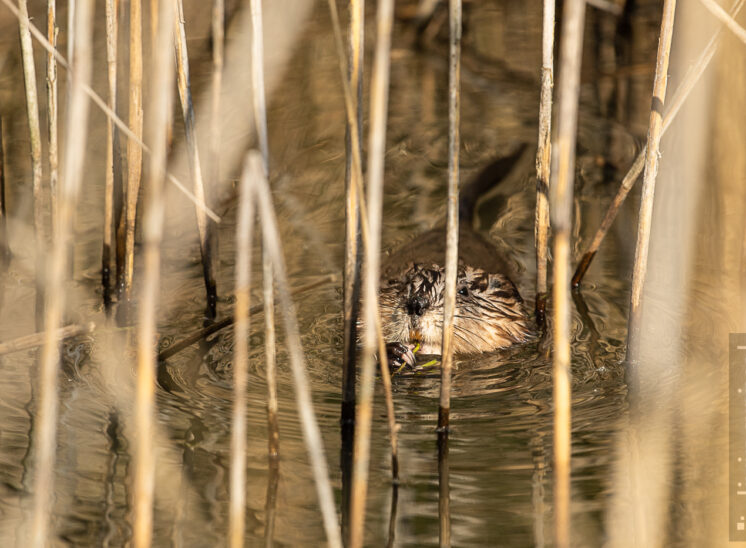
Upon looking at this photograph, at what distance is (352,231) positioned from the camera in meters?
2.97

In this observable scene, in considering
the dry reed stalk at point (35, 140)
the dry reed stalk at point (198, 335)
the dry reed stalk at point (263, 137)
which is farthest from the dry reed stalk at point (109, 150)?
the dry reed stalk at point (263, 137)

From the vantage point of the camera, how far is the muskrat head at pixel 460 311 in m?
4.33

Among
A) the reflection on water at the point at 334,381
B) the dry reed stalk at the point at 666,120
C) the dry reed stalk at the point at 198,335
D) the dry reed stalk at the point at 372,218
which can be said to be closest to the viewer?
the dry reed stalk at the point at 372,218

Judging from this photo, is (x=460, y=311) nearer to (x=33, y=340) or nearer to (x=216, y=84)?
(x=216, y=84)

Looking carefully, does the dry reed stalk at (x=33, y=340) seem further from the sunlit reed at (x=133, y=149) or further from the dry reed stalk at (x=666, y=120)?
the dry reed stalk at (x=666, y=120)

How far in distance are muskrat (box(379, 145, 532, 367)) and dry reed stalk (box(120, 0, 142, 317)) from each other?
119 cm

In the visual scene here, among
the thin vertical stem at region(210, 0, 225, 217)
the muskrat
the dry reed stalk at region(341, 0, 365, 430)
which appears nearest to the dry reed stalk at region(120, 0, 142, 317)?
the thin vertical stem at region(210, 0, 225, 217)

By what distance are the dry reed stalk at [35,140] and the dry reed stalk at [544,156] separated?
6.23 feet

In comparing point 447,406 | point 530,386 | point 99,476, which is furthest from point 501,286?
point 99,476

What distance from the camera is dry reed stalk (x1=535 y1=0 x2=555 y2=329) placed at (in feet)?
11.4

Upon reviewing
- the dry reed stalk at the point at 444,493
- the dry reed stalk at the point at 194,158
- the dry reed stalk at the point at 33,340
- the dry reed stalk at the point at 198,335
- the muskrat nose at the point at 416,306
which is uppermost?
the dry reed stalk at the point at 194,158

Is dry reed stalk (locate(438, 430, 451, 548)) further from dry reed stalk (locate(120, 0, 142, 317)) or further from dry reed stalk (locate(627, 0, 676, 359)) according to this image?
dry reed stalk (locate(120, 0, 142, 317))

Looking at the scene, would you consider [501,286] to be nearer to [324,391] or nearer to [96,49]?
[324,391]

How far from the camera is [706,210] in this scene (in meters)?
5.27
